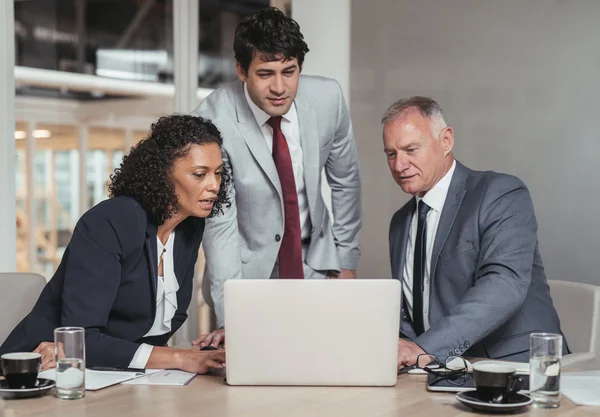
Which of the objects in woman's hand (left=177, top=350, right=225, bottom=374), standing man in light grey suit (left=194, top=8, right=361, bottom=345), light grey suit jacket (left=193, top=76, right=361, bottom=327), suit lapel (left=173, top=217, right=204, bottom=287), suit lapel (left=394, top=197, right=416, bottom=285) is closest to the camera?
woman's hand (left=177, top=350, right=225, bottom=374)

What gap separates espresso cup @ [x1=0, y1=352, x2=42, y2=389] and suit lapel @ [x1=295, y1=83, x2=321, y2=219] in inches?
59.8

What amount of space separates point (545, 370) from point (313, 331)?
52cm

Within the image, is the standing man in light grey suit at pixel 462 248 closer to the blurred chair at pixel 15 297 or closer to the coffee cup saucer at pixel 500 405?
the coffee cup saucer at pixel 500 405

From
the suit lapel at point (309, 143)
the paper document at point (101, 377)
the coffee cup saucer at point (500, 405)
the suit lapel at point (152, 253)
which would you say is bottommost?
the paper document at point (101, 377)

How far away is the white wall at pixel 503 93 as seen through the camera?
3848mm

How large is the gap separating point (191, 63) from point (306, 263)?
2250 mm

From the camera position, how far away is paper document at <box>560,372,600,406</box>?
1892mm

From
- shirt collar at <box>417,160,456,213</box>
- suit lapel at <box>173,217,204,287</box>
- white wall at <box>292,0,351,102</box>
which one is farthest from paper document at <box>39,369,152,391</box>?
white wall at <box>292,0,351,102</box>

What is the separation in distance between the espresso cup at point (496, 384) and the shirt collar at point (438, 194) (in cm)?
100

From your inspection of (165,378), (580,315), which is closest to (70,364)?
(165,378)

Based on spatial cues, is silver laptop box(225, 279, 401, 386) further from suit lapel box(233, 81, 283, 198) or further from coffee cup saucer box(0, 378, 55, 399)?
suit lapel box(233, 81, 283, 198)

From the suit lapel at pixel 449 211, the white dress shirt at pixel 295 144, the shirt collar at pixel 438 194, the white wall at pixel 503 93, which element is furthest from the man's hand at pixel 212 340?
the white wall at pixel 503 93

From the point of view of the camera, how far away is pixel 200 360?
2.23 m

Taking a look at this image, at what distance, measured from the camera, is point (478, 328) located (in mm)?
2463
